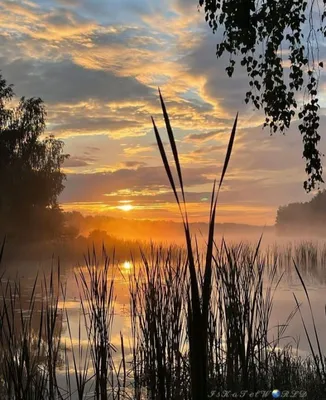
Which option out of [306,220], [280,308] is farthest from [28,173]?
[306,220]

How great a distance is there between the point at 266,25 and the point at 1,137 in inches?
672

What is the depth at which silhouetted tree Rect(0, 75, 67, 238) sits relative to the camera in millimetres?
19250

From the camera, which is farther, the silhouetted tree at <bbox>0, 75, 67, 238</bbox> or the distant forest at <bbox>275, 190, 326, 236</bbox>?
the distant forest at <bbox>275, 190, 326, 236</bbox>

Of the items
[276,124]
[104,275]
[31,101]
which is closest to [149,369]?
[104,275]

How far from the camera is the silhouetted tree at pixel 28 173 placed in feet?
63.2

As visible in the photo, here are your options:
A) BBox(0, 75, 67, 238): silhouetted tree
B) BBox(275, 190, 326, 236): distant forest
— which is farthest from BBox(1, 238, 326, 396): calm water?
BBox(275, 190, 326, 236): distant forest

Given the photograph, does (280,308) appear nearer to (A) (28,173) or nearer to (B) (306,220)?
(A) (28,173)

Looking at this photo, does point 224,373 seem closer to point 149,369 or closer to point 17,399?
point 149,369

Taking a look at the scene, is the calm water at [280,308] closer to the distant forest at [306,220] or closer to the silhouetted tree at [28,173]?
the silhouetted tree at [28,173]

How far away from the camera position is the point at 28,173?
2044 cm

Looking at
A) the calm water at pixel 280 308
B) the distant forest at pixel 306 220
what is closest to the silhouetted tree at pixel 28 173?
the calm water at pixel 280 308

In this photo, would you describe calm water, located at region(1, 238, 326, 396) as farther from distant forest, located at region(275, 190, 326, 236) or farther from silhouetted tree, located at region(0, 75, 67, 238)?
distant forest, located at region(275, 190, 326, 236)

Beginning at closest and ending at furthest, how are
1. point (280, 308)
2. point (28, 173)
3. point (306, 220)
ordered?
point (280, 308), point (28, 173), point (306, 220)

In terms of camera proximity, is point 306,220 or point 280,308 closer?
point 280,308
